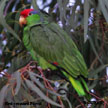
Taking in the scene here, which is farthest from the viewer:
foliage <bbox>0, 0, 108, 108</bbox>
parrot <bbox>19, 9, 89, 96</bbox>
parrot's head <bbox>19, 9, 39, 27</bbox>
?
parrot's head <bbox>19, 9, 39, 27</bbox>

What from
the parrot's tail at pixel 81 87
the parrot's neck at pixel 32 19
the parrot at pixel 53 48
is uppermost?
the parrot's neck at pixel 32 19

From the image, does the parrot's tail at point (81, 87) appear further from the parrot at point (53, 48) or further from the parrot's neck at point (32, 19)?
the parrot's neck at point (32, 19)

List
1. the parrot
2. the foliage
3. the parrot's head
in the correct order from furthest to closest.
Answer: the parrot's head < the parrot < the foliage

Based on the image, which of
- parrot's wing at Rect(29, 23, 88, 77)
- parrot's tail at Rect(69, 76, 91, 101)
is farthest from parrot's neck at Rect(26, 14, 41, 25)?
parrot's tail at Rect(69, 76, 91, 101)

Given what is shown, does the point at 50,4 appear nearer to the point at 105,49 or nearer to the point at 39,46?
the point at 105,49

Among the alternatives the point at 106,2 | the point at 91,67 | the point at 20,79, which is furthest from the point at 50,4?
the point at 20,79

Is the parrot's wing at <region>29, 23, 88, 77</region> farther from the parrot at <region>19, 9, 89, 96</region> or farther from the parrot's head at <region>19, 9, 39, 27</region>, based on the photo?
the parrot's head at <region>19, 9, 39, 27</region>

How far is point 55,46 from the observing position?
1730 millimetres

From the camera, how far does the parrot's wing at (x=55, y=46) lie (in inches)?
66.0

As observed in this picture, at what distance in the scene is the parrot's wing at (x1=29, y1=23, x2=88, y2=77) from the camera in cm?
168

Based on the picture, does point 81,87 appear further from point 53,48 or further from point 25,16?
point 25,16

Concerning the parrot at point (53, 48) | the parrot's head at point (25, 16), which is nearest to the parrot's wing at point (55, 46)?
the parrot at point (53, 48)

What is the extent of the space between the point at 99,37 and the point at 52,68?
2.01 ft

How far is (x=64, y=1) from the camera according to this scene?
1.66 metres
